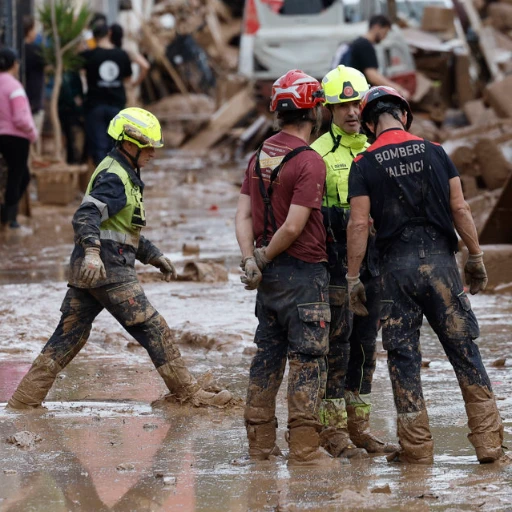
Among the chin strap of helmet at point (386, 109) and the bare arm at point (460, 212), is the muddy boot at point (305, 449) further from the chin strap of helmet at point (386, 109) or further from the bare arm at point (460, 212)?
the chin strap of helmet at point (386, 109)

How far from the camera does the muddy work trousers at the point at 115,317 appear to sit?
6223 mm

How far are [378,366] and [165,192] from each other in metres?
9.44

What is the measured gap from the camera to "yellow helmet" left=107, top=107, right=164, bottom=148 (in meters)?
6.20

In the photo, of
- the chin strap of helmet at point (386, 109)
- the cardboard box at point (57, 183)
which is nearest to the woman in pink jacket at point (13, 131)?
the cardboard box at point (57, 183)

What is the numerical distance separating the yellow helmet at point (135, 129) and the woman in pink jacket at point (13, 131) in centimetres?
616

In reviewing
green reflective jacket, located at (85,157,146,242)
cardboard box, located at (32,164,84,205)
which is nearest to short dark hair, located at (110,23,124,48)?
cardboard box, located at (32,164,84,205)

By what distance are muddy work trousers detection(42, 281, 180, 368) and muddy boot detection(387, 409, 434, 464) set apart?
159 cm

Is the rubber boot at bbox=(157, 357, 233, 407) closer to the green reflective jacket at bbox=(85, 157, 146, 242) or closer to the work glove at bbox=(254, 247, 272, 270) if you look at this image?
the green reflective jacket at bbox=(85, 157, 146, 242)

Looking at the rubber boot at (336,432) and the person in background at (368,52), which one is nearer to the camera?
the rubber boot at (336,432)

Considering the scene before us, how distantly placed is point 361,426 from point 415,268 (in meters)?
0.91

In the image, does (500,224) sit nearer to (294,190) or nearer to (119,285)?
(119,285)

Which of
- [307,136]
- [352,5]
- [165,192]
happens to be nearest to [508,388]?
[307,136]

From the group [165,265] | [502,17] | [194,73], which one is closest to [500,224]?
[165,265]

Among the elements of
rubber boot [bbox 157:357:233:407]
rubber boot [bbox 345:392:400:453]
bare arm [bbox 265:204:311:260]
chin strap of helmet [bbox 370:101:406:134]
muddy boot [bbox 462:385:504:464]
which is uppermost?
chin strap of helmet [bbox 370:101:406:134]
